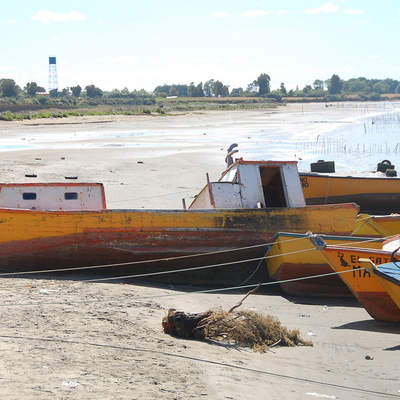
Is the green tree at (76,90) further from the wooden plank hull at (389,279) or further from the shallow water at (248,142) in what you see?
the wooden plank hull at (389,279)

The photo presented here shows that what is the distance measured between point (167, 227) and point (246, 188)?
7.21 ft

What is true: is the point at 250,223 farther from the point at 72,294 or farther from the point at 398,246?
the point at 72,294

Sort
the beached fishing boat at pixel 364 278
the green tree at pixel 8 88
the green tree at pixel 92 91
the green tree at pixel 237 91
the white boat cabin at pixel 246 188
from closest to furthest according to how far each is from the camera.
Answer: the beached fishing boat at pixel 364 278
the white boat cabin at pixel 246 188
the green tree at pixel 8 88
the green tree at pixel 92 91
the green tree at pixel 237 91

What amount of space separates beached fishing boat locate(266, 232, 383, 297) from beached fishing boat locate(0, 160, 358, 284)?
3.33 ft

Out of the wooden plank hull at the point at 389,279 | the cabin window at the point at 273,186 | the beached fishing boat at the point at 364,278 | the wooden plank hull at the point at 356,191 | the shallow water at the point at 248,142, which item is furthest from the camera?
the shallow water at the point at 248,142

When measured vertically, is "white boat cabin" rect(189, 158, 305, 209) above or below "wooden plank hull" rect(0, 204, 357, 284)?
above

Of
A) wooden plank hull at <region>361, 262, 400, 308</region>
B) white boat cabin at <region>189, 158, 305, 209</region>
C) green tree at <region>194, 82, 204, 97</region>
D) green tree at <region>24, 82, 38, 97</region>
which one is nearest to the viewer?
wooden plank hull at <region>361, 262, 400, 308</region>

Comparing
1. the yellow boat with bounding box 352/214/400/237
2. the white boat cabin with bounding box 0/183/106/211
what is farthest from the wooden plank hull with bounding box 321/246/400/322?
the white boat cabin with bounding box 0/183/106/211

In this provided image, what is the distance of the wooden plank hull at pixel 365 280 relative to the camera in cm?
970

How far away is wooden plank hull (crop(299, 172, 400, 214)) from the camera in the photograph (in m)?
17.7

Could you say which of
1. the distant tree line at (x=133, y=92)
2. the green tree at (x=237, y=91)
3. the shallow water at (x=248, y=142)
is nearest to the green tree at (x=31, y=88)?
the distant tree line at (x=133, y=92)

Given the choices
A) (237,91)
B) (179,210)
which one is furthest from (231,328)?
(237,91)

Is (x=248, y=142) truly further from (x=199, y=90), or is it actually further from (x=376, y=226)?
(x=199, y=90)

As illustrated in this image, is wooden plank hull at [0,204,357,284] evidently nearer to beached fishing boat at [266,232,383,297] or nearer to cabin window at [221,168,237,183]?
beached fishing boat at [266,232,383,297]
